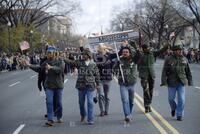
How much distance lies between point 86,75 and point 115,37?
2.00 meters

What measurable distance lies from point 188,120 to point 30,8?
58863mm

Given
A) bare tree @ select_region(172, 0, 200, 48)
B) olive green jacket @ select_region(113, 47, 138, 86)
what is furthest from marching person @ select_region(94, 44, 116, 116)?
bare tree @ select_region(172, 0, 200, 48)

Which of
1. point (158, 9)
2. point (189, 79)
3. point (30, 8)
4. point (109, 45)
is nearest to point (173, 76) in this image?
point (189, 79)

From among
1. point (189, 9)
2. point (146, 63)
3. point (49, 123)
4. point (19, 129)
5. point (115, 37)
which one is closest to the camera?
point (19, 129)

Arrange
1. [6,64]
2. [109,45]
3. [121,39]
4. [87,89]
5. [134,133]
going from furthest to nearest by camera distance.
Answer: [6,64]
[109,45]
[121,39]
[87,89]
[134,133]

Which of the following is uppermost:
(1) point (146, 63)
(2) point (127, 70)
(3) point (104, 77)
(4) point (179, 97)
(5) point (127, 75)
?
(1) point (146, 63)

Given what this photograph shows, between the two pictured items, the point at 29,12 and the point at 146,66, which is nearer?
the point at 146,66

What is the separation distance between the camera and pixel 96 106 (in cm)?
1412

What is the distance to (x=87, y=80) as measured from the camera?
10.7 m

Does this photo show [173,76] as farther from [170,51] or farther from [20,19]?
[20,19]

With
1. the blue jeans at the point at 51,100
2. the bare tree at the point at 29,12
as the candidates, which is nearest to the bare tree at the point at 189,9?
the bare tree at the point at 29,12

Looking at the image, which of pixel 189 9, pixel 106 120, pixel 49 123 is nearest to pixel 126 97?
pixel 106 120

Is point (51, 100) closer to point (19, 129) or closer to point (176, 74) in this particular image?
point (19, 129)

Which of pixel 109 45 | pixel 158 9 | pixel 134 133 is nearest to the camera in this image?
pixel 134 133
